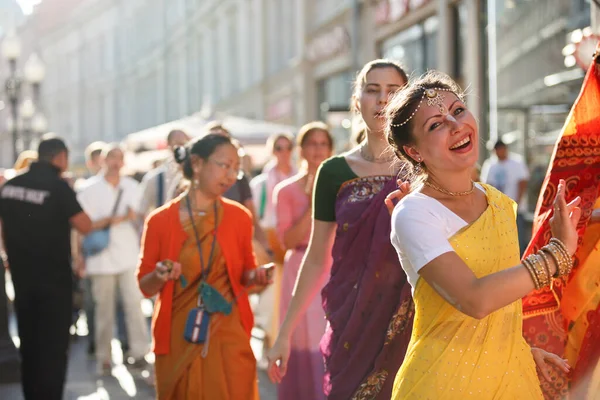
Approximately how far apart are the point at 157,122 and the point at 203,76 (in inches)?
396

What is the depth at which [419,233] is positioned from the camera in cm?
316

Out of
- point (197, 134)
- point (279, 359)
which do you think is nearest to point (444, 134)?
point (279, 359)

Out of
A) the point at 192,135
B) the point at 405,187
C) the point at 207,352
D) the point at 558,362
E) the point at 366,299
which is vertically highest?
the point at 192,135

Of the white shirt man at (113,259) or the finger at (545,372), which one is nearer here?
the finger at (545,372)

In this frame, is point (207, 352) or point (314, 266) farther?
point (207, 352)

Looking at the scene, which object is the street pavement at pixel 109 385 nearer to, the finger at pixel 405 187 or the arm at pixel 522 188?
the finger at pixel 405 187

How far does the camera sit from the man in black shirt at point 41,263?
7367 millimetres

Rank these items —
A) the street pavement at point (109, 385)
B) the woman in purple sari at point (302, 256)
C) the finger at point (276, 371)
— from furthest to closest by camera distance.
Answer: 1. the street pavement at point (109, 385)
2. the woman in purple sari at point (302, 256)
3. the finger at point (276, 371)

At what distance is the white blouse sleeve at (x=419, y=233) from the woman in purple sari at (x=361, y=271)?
1.09 m

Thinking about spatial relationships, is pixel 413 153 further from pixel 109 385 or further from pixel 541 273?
pixel 109 385

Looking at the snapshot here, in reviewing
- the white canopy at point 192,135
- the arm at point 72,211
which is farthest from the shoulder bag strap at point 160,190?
the white canopy at point 192,135

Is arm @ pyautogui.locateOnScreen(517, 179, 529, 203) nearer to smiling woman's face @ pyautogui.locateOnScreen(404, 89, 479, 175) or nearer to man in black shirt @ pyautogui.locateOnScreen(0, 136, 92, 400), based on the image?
man in black shirt @ pyautogui.locateOnScreen(0, 136, 92, 400)

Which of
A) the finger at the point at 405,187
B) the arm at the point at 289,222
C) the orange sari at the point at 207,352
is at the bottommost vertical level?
the orange sari at the point at 207,352

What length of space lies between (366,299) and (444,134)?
1.38 metres
